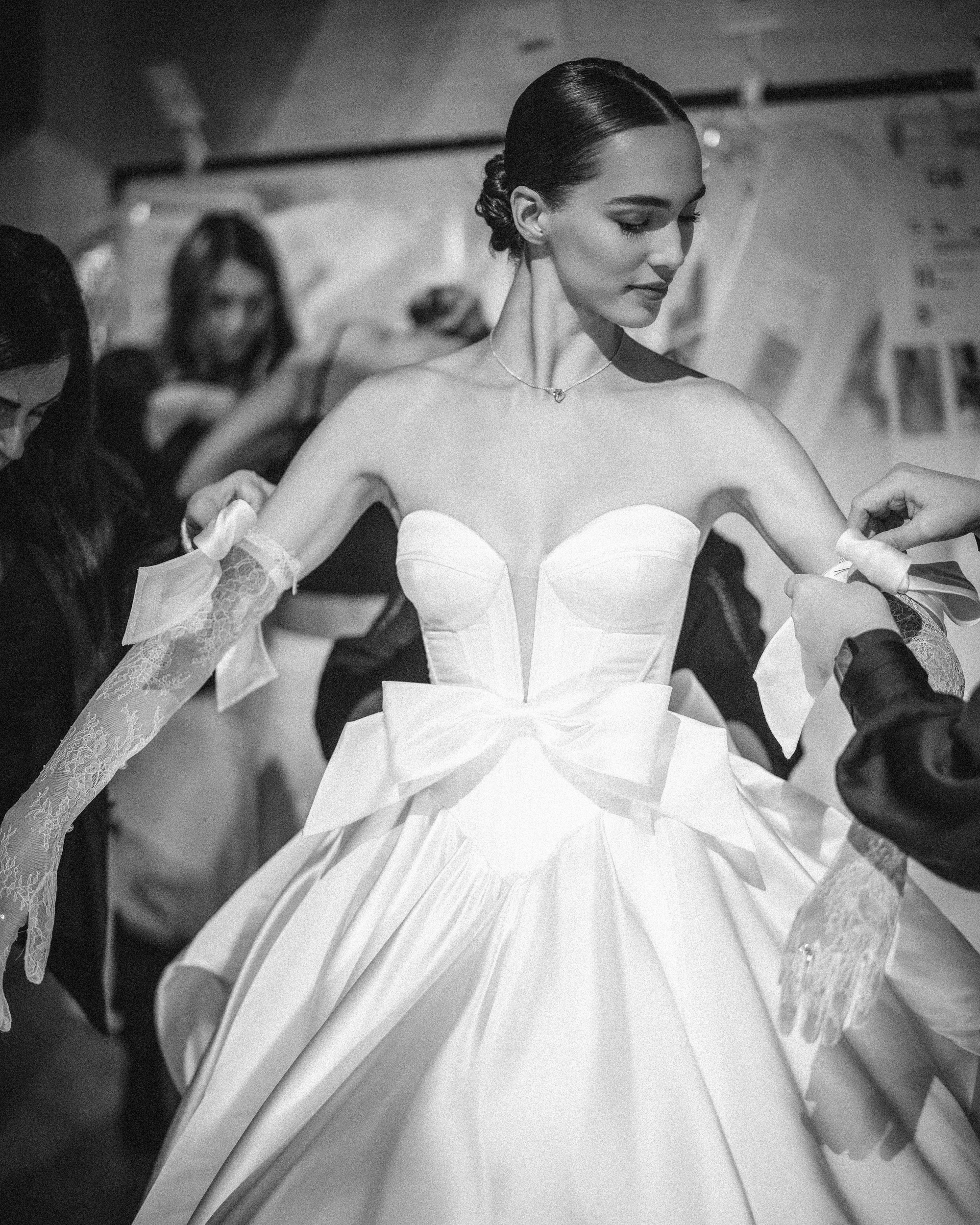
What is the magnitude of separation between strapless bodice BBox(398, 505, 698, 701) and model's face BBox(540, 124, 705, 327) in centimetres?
29

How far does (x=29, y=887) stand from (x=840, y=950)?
3.26ft

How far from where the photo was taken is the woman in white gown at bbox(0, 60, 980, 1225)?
4.24ft

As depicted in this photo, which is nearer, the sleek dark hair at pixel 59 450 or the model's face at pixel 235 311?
the sleek dark hair at pixel 59 450

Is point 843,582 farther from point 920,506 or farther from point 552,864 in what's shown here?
point 552,864

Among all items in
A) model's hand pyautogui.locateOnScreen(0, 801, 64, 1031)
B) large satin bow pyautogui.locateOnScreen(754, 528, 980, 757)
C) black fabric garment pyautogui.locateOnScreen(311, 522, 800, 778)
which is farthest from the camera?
black fabric garment pyautogui.locateOnScreen(311, 522, 800, 778)

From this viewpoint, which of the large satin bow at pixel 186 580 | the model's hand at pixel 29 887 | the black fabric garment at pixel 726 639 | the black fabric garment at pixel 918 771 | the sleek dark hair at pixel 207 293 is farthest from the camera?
the sleek dark hair at pixel 207 293

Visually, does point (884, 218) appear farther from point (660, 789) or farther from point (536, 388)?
point (660, 789)

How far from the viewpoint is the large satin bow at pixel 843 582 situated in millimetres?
1412

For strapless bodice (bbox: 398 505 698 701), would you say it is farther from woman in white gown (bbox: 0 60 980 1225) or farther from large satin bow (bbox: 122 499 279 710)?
large satin bow (bbox: 122 499 279 710)

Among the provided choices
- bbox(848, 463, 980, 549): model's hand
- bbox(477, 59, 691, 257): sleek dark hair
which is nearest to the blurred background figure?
bbox(477, 59, 691, 257): sleek dark hair

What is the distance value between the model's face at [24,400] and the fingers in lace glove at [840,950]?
4.83 feet

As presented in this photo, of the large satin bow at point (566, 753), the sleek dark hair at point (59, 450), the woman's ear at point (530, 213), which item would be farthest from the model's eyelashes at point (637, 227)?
the sleek dark hair at point (59, 450)

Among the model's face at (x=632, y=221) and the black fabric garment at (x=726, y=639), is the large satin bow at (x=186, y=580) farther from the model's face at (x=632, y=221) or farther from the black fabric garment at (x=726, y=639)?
the model's face at (x=632, y=221)

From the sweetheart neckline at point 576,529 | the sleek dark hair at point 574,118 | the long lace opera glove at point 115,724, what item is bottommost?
the long lace opera glove at point 115,724
